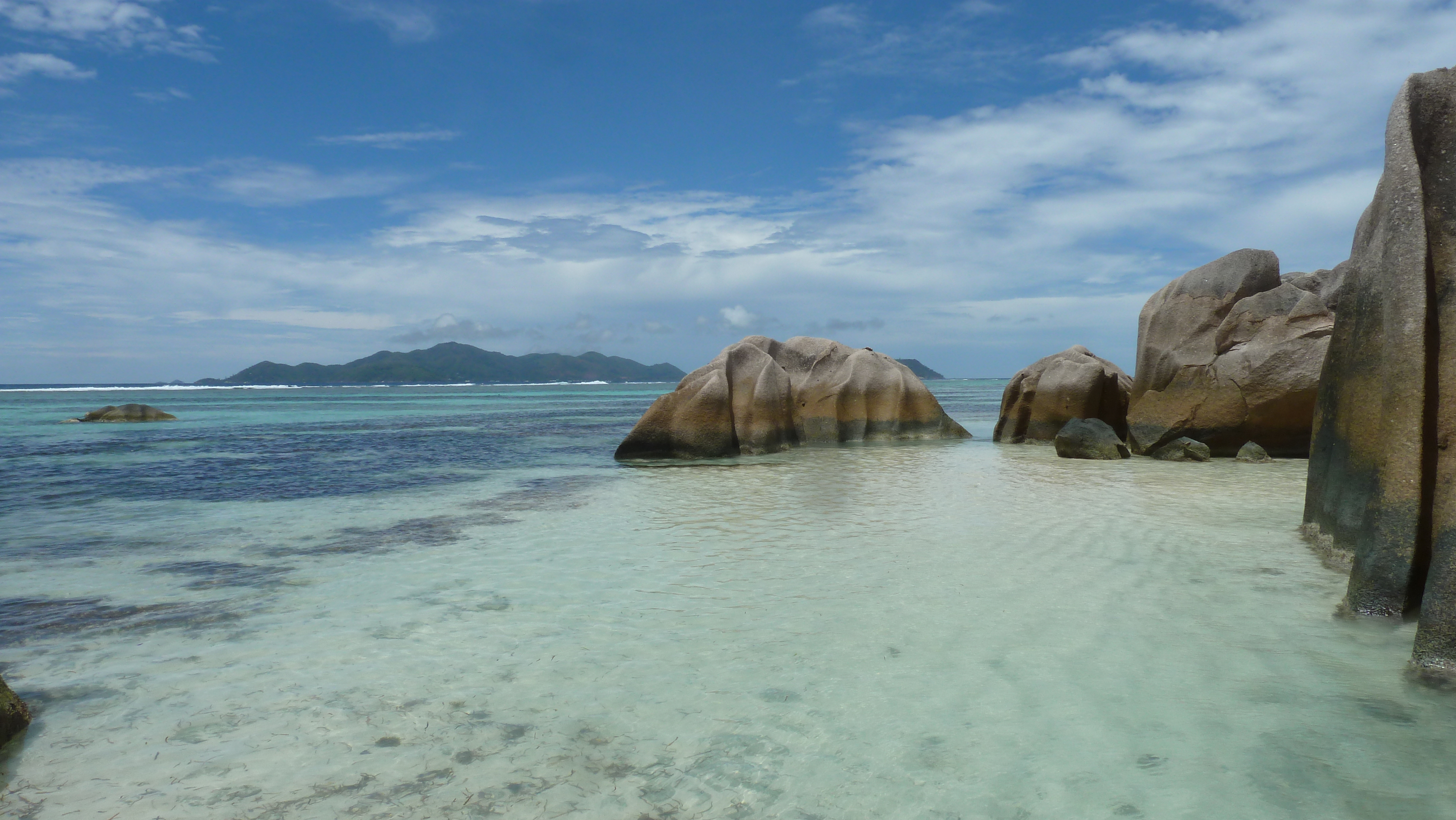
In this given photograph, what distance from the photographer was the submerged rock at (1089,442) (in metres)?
15.5

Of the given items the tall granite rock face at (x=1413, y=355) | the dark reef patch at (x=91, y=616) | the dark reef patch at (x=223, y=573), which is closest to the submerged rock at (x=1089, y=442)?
the tall granite rock face at (x=1413, y=355)

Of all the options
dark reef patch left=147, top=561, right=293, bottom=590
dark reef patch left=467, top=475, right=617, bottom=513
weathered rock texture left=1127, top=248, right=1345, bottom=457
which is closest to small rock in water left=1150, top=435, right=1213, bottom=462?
weathered rock texture left=1127, top=248, right=1345, bottom=457

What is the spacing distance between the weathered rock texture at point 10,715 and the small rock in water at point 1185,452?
15980mm

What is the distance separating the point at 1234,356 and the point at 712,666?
14.1 metres

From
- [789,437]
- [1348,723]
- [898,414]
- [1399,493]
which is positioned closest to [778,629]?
[1348,723]

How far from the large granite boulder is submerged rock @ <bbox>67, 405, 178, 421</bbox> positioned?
28.6m

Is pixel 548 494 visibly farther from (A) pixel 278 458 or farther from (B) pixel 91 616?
(A) pixel 278 458

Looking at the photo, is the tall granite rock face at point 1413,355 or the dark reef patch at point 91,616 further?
the dark reef patch at point 91,616

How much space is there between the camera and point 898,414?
837 inches

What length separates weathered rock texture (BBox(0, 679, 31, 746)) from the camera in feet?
12.0

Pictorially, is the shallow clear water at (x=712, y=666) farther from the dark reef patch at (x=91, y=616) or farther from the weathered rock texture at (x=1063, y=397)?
the weathered rock texture at (x=1063, y=397)

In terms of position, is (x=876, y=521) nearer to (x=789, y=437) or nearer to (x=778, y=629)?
(x=778, y=629)

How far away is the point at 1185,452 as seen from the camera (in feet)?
48.8

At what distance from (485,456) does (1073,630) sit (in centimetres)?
1572
